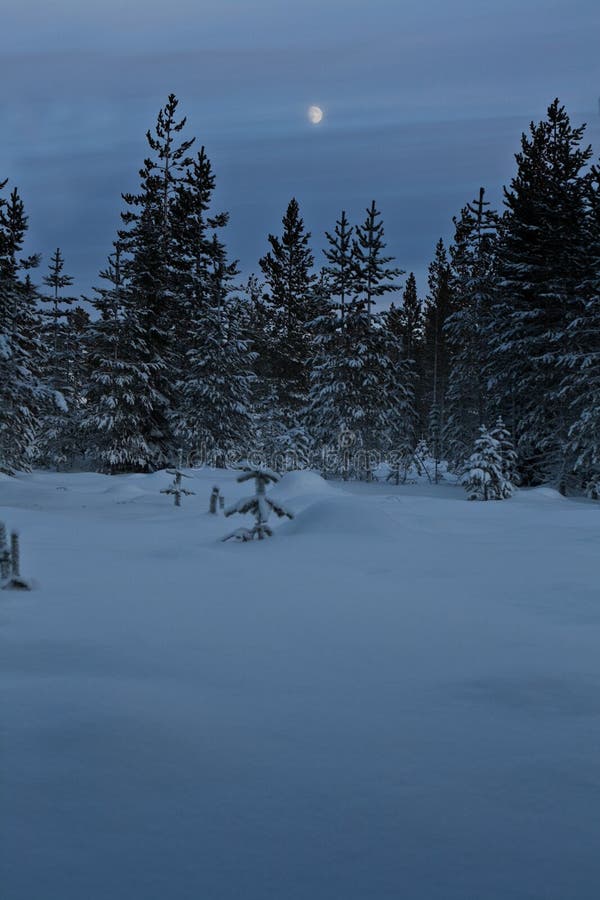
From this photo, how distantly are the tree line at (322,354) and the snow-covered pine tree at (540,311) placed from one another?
8 cm

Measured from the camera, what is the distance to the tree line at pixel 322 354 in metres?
24.8

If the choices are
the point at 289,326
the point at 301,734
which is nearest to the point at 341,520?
the point at 301,734

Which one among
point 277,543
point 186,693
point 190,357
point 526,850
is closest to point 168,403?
point 190,357

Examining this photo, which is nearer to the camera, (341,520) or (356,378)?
(341,520)

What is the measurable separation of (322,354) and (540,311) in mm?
11159

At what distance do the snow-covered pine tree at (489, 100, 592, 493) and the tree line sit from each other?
8 centimetres

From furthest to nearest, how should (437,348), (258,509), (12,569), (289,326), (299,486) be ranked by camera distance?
(437,348), (289,326), (299,486), (258,509), (12,569)

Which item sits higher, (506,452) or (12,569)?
(506,452)

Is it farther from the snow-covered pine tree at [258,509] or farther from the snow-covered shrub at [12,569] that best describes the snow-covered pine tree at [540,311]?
the snow-covered shrub at [12,569]

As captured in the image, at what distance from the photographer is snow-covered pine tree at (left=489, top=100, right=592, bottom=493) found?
25000mm

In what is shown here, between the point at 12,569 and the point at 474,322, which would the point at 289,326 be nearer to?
the point at 474,322

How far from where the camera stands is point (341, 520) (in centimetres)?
1142

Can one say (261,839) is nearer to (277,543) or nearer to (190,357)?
(277,543)

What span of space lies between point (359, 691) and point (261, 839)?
189 cm
